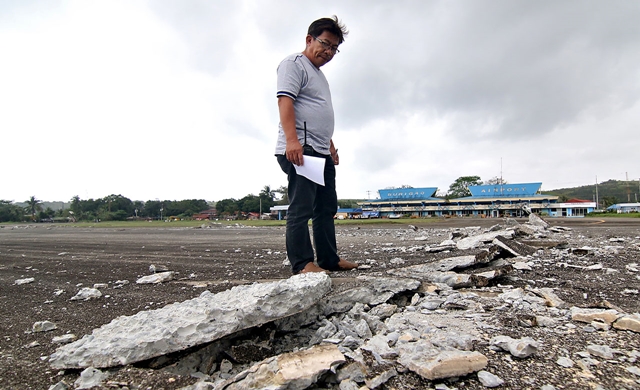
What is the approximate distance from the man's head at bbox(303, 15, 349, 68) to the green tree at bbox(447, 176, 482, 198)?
8577 centimetres

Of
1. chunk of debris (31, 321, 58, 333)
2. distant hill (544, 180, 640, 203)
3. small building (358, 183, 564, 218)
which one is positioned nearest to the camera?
chunk of debris (31, 321, 58, 333)

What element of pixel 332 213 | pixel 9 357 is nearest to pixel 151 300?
pixel 9 357

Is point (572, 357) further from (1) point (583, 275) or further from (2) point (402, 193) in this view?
(2) point (402, 193)

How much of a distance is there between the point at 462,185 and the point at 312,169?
89.1 meters

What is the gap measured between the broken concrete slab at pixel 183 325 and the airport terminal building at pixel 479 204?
5233cm

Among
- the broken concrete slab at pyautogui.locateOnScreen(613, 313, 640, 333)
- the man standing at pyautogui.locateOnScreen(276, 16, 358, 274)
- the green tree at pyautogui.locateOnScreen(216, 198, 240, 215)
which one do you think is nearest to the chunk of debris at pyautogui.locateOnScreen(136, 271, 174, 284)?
the man standing at pyautogui.locateOnScreen(276, 16, 358, 274)

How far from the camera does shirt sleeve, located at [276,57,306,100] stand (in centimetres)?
244

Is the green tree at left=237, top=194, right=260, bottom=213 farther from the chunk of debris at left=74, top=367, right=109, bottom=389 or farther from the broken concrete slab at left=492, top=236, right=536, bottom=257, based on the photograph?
the chunk of debris at left=74, top=367, right=109, bottom=389

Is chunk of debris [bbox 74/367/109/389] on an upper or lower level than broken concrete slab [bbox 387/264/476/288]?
lower

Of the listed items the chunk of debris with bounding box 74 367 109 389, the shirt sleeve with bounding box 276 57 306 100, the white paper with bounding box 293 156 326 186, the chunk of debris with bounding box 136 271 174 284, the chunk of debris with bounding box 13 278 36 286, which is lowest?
the chunk of debris with bounding box 13 278 36 286

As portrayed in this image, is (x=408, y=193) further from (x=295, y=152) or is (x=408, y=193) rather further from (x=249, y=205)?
(x=295, y=152)

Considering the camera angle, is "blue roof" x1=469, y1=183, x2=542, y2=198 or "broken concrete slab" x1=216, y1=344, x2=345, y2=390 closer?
"broken concrete slab" x1=216, y1=344, x2=345, y2=390

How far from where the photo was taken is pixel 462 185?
276ft

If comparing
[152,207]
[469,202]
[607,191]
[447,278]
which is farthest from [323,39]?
[607,191]
